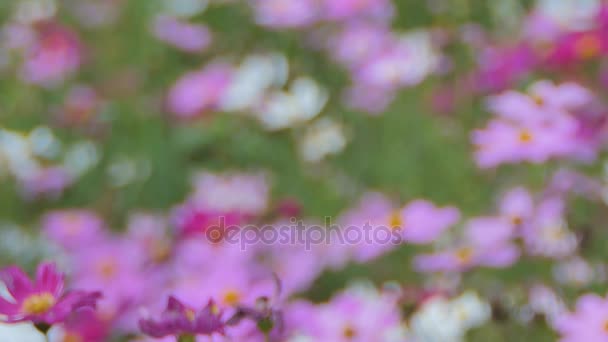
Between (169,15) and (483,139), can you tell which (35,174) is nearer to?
(169,15)

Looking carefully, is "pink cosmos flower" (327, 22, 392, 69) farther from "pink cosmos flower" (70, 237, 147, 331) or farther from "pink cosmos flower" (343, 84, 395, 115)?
"pink cosmos flower" (70, 237, 147, 331)

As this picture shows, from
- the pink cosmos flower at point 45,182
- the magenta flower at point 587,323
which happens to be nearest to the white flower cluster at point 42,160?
the pink cosmos flower at point 45,182

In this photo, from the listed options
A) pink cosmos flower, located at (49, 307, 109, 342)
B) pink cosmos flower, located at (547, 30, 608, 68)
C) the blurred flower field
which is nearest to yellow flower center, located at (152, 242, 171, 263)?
the blurred flower field

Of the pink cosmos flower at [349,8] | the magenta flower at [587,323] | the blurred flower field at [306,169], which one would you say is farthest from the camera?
the pink cosmos flower at [349,8]

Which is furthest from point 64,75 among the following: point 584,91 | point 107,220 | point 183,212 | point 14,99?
point 584,91

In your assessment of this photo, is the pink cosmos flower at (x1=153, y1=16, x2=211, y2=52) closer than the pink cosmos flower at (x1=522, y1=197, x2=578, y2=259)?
No

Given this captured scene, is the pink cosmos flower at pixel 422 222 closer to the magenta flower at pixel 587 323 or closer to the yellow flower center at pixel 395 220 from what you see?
the yellow flower center at pixel 395 220

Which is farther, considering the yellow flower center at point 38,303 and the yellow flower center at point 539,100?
the yellow flower center at point 539,100
